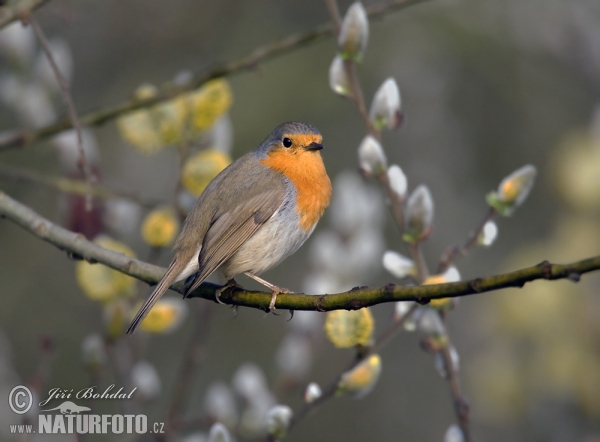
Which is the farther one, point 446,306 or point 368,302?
point 446,306

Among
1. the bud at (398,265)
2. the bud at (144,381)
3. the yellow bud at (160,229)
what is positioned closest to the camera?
the bud at (398,265)

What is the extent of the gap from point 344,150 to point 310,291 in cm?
424

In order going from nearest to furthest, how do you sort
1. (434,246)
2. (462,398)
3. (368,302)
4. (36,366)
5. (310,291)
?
(368,302)
(462,398)
(310,291)
(36,366)
(434,246)

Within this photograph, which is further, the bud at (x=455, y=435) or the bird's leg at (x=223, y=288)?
the bird's leg at (x=223, y=288)

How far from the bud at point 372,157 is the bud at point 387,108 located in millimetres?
132

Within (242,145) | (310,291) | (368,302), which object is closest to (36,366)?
(242,145)

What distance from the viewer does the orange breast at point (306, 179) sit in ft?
11.9

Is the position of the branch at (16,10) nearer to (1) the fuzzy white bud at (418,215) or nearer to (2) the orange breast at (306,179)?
(2) the orange breast at (306,179)

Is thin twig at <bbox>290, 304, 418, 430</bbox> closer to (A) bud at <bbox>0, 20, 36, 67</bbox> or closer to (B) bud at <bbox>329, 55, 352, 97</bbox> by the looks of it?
(B) bud at <bbox>329, 55, 352, 97</bbox>

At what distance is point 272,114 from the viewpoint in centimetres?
772

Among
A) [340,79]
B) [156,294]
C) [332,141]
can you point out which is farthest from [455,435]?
[332,141]

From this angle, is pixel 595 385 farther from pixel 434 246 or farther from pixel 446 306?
pixel 434 246

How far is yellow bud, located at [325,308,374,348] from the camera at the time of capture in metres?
2.70

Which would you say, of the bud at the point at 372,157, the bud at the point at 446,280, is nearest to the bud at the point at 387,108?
the bud at the point at 372,157
